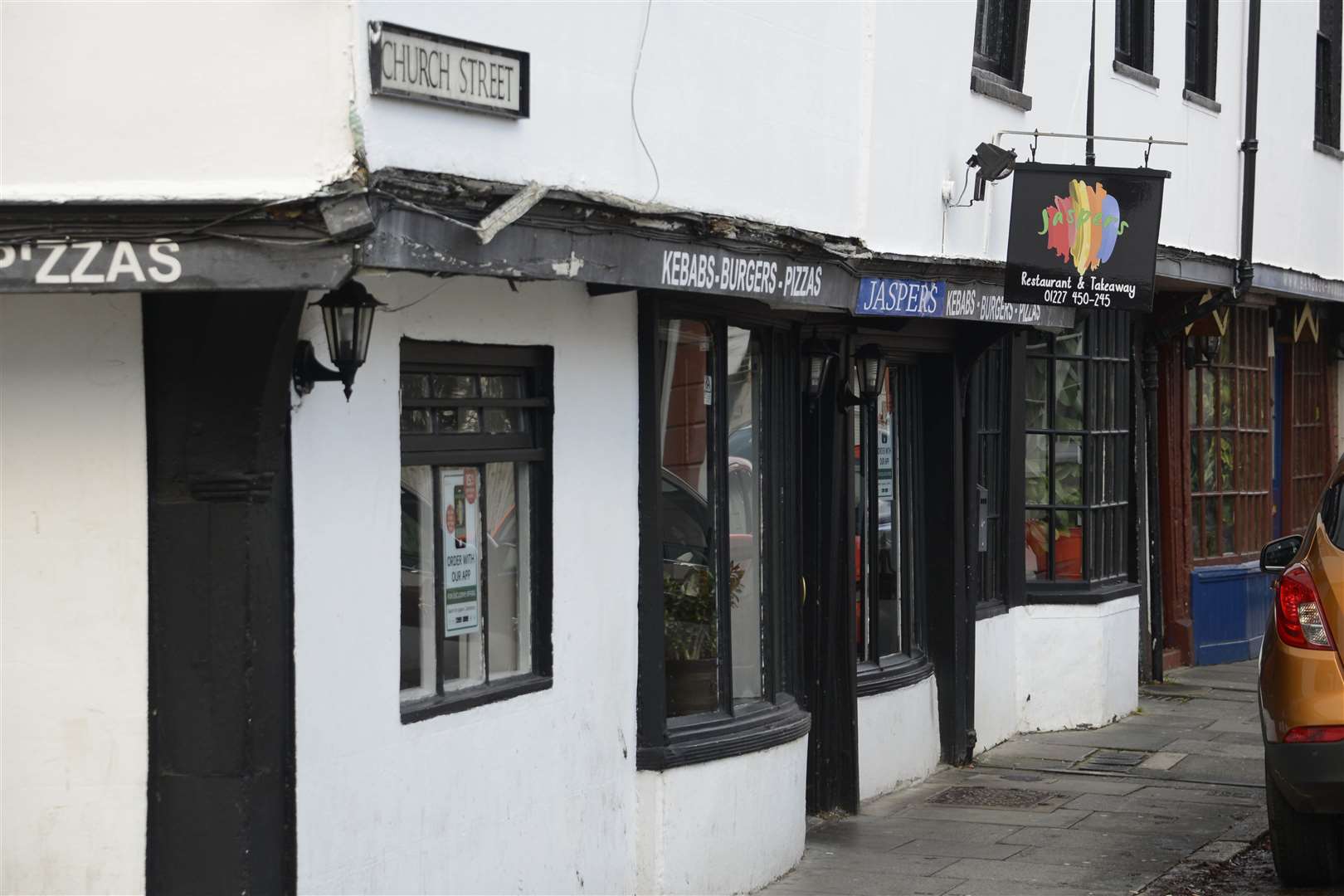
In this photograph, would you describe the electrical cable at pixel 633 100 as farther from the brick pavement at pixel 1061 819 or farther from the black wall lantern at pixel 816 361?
the brick pavement at pixel 1061 819

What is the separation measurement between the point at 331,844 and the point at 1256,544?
41.5ft

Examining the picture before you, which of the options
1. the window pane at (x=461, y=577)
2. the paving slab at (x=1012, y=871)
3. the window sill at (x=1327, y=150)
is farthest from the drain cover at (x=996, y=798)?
the window sill at (x=1327, y=150)

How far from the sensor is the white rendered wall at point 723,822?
25.8ft

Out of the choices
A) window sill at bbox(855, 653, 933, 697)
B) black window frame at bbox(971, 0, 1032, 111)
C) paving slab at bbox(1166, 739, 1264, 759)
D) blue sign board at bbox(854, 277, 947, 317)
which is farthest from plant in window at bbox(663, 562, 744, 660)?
paving slab at bbox(1166, 739, 1264, 759)

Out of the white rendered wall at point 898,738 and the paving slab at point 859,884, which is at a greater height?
the white rendered wall at point 898,738

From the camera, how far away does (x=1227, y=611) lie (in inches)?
632

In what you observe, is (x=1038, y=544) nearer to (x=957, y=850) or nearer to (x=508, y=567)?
(x=957, y=850)

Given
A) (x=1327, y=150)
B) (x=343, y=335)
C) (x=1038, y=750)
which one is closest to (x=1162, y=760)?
(x=1038, y=750)

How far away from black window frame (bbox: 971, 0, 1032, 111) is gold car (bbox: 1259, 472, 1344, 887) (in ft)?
11.2

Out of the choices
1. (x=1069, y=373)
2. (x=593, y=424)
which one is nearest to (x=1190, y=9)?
(x=1069, y=373)

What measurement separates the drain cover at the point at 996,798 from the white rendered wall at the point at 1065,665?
174 cm

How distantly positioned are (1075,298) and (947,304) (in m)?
0.77

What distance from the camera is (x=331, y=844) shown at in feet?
20.2

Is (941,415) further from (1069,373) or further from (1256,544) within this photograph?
(1256,544)
